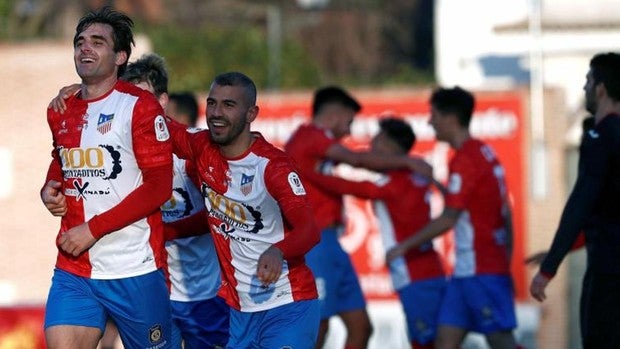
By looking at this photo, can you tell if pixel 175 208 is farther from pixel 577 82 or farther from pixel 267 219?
pixel 577 82

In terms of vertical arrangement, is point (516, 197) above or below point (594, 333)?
below

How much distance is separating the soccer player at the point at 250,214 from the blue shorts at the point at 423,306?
3814 mm

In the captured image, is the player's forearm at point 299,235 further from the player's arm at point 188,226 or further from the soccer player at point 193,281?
the soccer player at point 193,281

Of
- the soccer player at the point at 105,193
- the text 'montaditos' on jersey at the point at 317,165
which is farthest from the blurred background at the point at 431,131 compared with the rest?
the soccer player at the point at 105,193

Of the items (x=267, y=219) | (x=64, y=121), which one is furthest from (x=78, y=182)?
(x=267, y=219)

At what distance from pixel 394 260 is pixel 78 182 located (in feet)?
14.8

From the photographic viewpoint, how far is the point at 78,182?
758 centimetres

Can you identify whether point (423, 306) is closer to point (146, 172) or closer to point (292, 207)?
point (292, 207)

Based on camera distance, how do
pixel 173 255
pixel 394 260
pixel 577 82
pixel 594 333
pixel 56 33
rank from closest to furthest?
pixel 594 333
pixel 173 255
pixel 394 260
pixel 577 82
pixel 56 33

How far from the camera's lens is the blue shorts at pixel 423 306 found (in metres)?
11.7

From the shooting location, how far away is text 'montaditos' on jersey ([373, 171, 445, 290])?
1180cm

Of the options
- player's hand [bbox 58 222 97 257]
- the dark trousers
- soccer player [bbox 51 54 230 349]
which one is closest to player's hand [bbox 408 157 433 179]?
soccer player [bbox 51 54 230 349]

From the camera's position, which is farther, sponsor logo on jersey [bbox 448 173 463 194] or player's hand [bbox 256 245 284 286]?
sponsor logo on jersey [bbox 448 173 463 194]

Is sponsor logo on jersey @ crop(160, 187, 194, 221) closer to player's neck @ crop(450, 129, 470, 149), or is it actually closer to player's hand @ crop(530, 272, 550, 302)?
player's hand @ crop(530, 272, 550, 302)
